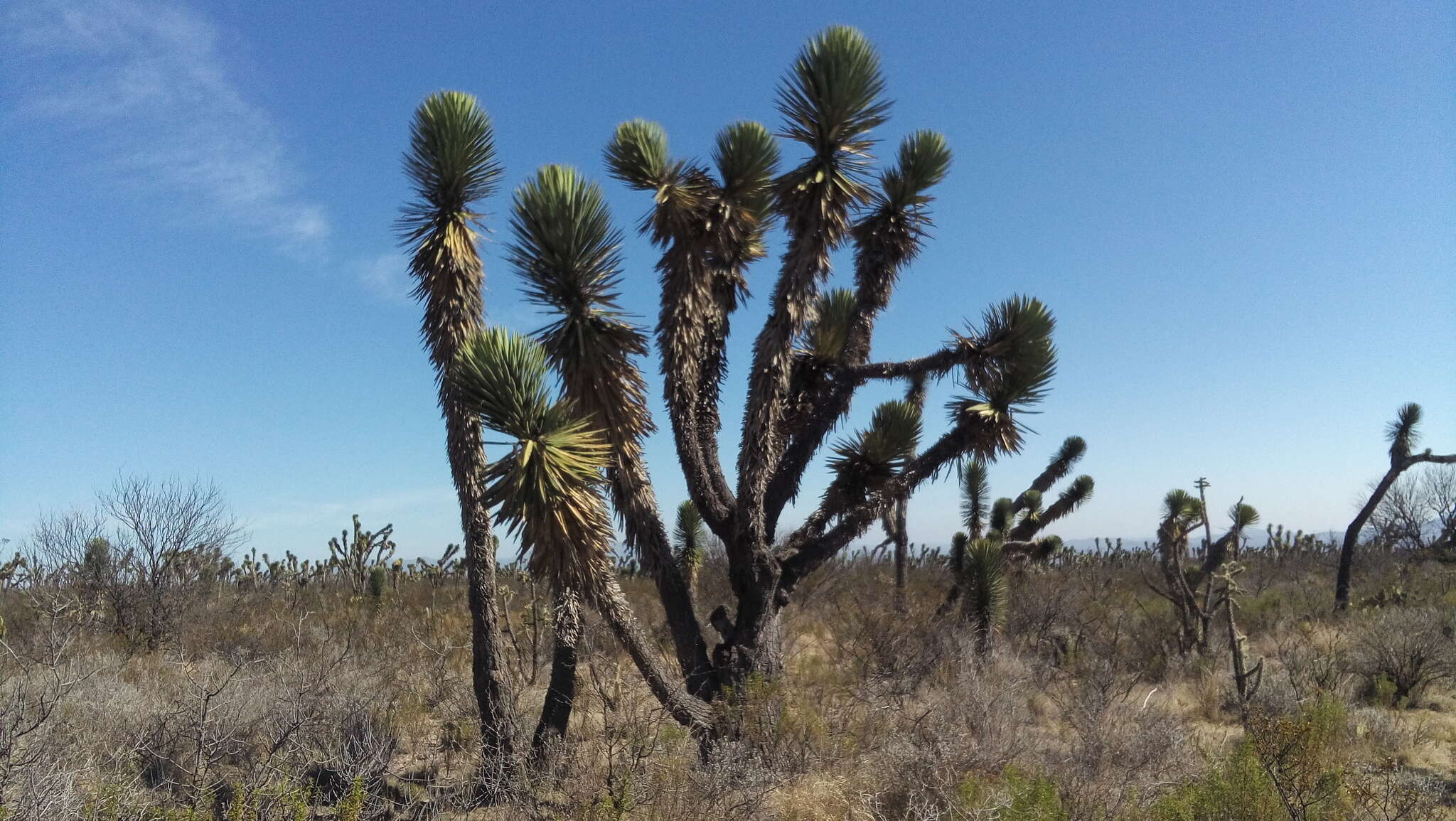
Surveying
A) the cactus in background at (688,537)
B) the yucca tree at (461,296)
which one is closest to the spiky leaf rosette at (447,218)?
the yucca tree at (461,296)

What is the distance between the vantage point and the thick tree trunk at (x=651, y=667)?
6930mm

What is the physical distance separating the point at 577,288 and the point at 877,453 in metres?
3.12

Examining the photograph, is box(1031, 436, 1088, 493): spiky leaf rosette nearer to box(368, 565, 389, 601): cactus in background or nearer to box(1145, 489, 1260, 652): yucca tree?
box(1145, 489, 1260, 652): yucca tree

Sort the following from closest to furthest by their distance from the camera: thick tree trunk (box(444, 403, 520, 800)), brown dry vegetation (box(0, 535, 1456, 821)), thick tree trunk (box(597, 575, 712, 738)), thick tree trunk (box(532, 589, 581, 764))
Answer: brown dry vegetation (box(0, 535, 1456, 821)) → thick tree trunk (box(597, 575, 712, 738)) → thick tree trunk (box(532, 589, 581, 764)) → thick tree trunk (box(444, 403, 520, 800))

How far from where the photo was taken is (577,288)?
7070mm

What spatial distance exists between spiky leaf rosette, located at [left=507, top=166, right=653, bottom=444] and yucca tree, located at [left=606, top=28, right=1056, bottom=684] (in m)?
0.72

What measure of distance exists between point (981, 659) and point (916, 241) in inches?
226

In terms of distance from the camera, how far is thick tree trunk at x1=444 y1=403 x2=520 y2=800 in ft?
24.8

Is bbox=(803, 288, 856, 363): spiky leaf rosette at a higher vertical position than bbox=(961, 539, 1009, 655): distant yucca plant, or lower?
higher

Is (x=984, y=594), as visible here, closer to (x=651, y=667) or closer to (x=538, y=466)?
(x=651, y=667)

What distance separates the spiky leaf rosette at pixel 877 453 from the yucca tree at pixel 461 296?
3313 millimetres

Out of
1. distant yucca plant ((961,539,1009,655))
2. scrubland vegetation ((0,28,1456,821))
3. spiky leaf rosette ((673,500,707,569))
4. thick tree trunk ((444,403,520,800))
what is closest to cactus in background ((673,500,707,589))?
spiky leaf rosette ((673,500,707,569))

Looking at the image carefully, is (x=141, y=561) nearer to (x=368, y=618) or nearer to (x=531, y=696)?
(x=368, y=618)

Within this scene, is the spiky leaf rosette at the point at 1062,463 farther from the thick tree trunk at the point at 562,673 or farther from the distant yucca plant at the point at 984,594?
the thick tree trunk at the point at 562,673
